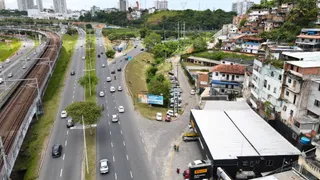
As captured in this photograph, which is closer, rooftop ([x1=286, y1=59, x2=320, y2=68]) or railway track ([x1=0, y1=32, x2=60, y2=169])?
rooftop ([x1=286, y1=59, x2=320, y2=68])

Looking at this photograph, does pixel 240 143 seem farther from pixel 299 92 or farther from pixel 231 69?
pixel 231 69

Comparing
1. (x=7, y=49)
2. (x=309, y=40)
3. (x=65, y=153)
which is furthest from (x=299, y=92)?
(x=7, y=49)

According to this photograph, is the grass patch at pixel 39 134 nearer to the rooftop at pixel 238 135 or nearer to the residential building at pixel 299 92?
the rooftop at pixel 238 135

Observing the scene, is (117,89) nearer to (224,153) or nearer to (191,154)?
(191,154)

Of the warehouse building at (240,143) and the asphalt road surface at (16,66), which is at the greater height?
the asphalt road surface at (16,66)

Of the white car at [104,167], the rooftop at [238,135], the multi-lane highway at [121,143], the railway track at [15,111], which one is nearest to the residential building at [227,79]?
the rooftop at [238,135]

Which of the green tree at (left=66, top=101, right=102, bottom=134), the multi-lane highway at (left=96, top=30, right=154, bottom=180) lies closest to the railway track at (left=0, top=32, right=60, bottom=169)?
the green tree at (left=66, top=101, right=102, bottom=134)

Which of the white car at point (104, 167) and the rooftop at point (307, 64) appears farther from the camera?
the rooftop at point (307, 64)

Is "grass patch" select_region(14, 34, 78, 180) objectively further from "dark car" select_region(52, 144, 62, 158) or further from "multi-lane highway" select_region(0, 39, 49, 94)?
"multi-lane highway" select_region(0, 39, 49, 94)
